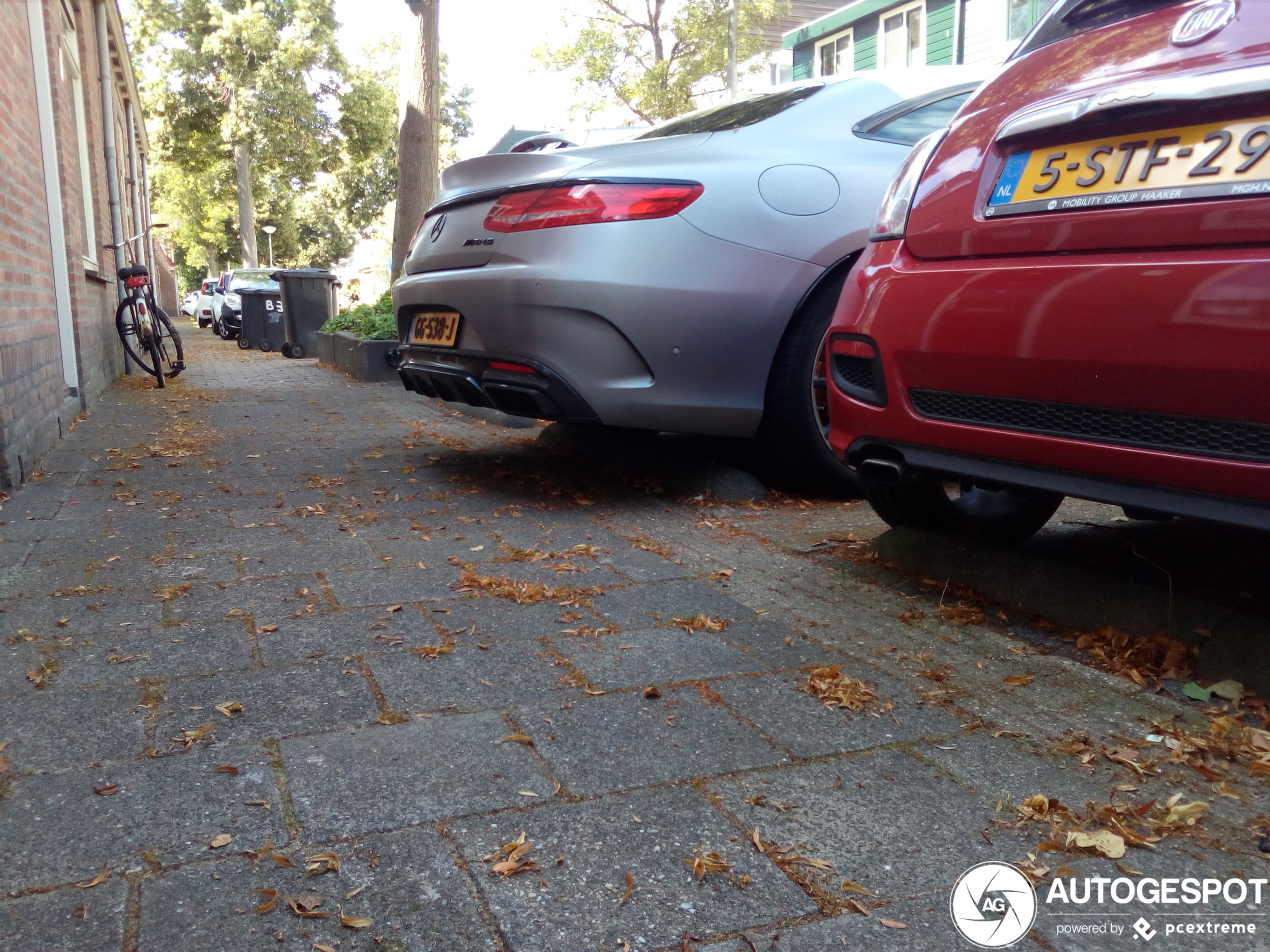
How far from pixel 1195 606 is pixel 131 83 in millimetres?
20286

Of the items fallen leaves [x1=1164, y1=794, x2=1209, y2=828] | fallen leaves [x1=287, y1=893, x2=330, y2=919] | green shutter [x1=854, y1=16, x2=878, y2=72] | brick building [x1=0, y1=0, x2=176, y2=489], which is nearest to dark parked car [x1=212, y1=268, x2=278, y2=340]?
brick building [x1=0, y1=0, x2=176, y2=489]

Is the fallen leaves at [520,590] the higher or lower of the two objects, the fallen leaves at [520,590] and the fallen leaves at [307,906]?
the lower

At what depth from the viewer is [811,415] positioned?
402cm

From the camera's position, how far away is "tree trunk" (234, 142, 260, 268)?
3178 centimetres

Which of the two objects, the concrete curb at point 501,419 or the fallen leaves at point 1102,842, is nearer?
the fallen leaves at point 1102,842

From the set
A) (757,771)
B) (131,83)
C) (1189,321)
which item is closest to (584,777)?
(757,771)

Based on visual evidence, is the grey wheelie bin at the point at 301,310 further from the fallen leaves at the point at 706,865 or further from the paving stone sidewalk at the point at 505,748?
the fallen leaves at the point at 706,865

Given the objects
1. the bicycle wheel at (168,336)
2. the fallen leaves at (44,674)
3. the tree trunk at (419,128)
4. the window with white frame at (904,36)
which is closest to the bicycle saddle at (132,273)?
the bicycle wheel at (168,336)

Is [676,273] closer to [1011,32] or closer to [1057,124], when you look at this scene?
[1057,124]

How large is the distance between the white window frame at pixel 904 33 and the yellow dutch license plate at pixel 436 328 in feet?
65.1

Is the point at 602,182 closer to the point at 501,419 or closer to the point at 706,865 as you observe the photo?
the point at 706,865

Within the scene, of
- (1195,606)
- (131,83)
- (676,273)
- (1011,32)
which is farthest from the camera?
(1011,32)

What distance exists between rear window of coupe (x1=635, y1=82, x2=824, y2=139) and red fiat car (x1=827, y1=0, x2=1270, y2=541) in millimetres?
1349

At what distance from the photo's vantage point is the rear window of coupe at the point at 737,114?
4.11m
